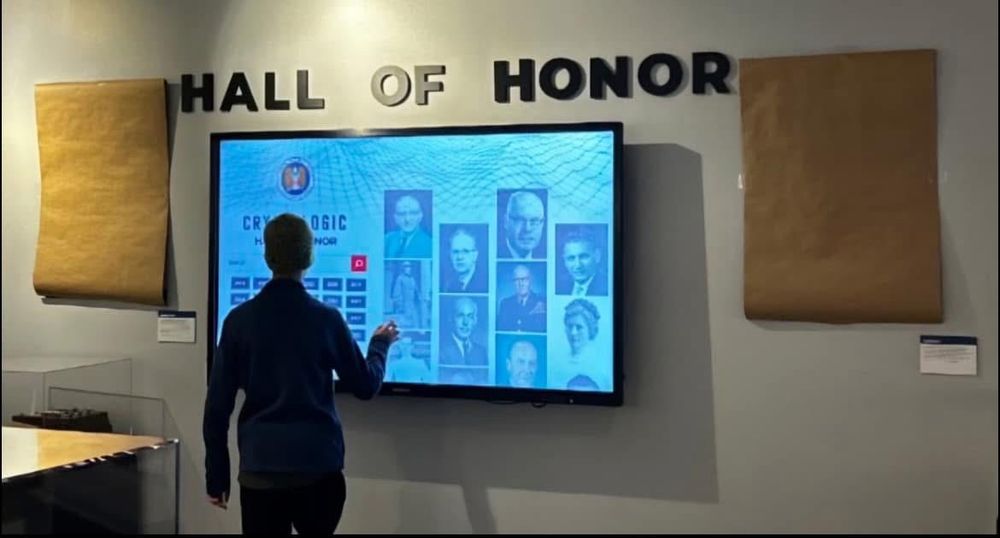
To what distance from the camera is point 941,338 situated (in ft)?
10.3

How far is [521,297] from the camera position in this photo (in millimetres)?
3434

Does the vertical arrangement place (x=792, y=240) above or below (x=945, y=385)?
above

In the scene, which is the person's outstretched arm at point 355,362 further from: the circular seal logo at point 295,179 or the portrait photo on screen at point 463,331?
the circular seal logo at point 295,179

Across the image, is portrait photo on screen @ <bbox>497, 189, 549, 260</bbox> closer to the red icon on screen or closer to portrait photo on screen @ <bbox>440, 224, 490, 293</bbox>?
portrait photo on screen @ <bbox>440, 224, 490, 293</bbox>

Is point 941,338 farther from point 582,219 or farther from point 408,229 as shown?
point 408,229

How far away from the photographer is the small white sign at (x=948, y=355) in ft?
10.3

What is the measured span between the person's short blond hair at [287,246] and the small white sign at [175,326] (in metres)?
1.15

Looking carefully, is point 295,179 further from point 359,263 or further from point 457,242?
point 457,242

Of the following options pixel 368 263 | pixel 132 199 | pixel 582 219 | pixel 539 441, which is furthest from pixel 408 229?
pixel 132 199

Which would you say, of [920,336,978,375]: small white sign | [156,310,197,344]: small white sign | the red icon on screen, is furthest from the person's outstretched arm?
[920,336,978,375]: small white sign

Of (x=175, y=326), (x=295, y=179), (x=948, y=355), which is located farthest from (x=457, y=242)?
(x=948, y=355)

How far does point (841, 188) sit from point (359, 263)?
5.29ft

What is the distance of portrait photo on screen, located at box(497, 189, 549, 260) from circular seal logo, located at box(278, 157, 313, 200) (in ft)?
2.32

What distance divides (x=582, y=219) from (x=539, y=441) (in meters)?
0.79
